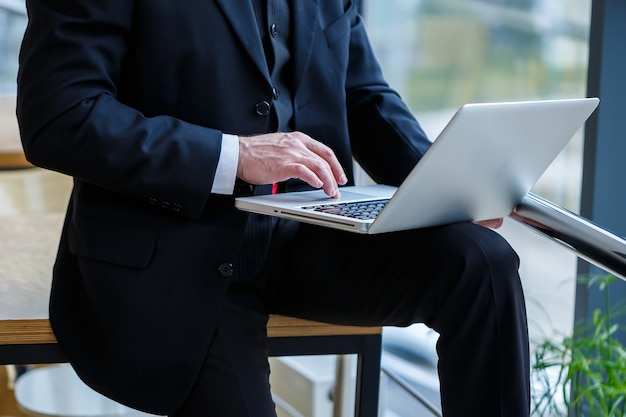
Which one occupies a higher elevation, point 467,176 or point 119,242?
point 467,176

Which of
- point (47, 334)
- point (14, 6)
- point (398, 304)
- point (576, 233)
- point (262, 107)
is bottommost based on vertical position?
point (47, 334)

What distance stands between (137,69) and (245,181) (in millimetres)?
230

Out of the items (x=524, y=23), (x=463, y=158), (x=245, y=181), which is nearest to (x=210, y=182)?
(x=245, y=181)

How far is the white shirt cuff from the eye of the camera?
1.27 meters

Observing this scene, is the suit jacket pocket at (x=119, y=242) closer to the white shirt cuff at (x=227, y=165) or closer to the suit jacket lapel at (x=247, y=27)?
the white shirt cuff at (x=227, y=165)

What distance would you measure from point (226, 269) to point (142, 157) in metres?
0.23

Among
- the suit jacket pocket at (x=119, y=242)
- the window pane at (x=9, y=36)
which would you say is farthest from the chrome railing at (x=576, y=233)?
the window pane at (x=9, y=36)

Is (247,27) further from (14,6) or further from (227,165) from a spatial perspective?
(14,6)

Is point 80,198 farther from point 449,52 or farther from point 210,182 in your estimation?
point 449,52

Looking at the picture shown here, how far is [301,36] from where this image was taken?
4.81 ft

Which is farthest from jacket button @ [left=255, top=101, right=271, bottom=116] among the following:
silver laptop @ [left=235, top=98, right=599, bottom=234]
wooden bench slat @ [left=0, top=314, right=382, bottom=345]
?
wooden bench slat @ [left=0, top=314, right=382, bottom=345]

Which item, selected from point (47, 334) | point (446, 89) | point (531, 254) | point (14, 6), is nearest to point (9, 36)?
point (14, 6)

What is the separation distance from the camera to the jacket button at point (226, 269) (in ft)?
4.46

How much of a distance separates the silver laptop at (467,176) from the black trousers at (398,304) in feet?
0.21
